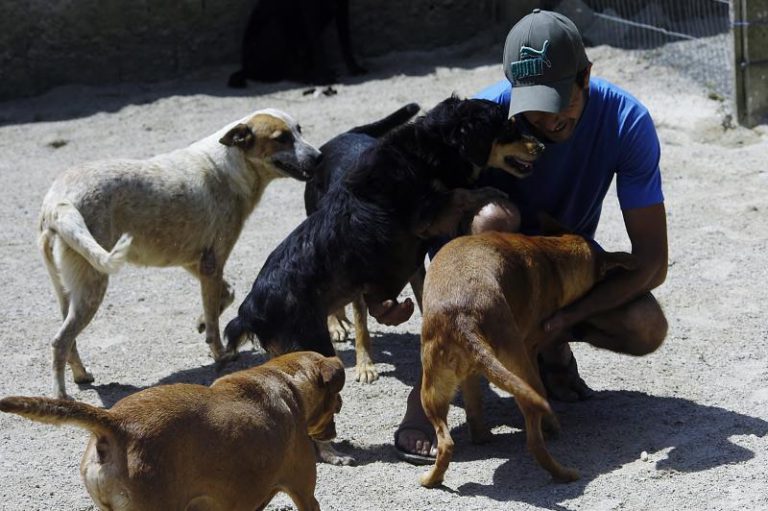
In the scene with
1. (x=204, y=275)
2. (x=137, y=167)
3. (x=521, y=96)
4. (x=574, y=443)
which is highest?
(x=521, y=96)

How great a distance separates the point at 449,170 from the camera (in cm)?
514

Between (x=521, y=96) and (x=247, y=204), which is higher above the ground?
(x=521, y=96)

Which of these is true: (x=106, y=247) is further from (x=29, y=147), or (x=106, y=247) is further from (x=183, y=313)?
(x=29, y=147)

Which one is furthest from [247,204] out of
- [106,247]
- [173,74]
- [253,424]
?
[173,74]

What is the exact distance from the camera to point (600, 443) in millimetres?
4727

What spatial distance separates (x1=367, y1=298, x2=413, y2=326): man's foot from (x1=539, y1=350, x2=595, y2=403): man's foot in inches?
28.5

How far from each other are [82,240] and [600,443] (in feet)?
8.49

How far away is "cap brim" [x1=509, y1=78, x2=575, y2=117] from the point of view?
15.3ft

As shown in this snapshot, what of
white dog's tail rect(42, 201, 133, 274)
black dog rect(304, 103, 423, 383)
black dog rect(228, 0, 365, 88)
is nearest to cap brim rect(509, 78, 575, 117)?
black dog rect(304, 103, 423, 383)

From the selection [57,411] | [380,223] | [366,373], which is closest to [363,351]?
[366,373]

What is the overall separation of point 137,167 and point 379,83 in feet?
16.9

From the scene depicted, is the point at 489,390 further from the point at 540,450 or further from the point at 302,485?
the point at 302,485

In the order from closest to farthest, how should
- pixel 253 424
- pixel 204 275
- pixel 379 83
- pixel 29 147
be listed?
1. pixel 253 424
2. pixel 204 275
3. pixel 29 147
4. pixel 379 83

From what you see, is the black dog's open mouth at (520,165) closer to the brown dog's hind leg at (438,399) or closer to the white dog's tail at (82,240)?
the brown dog's hind leg at (438,399)
